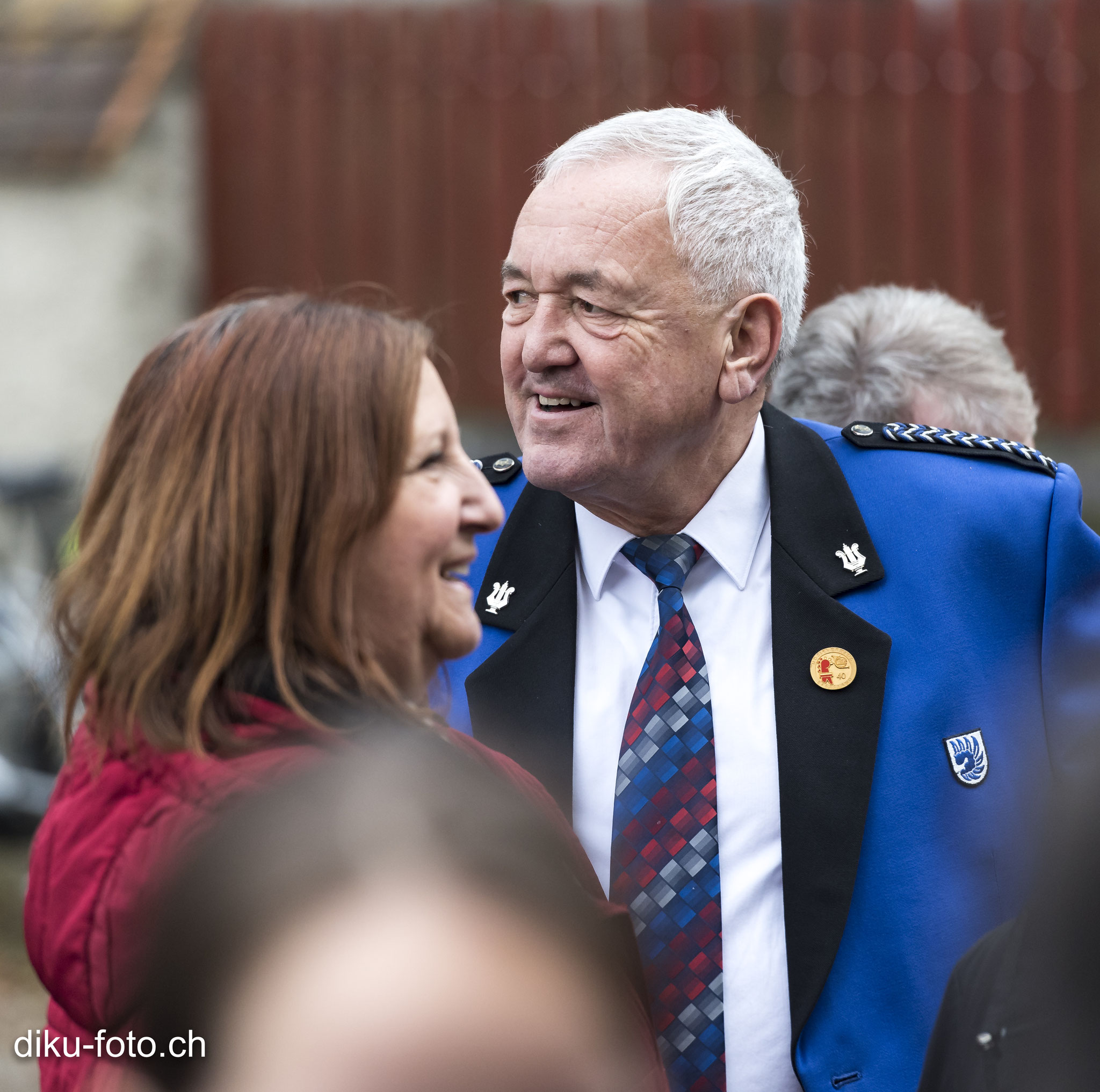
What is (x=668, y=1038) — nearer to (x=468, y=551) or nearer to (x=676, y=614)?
(x=676, y=614)

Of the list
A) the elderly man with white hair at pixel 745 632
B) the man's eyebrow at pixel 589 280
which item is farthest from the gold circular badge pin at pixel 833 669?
the man's eyebrow at pixel 589 280

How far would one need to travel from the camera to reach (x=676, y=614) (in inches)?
80.8

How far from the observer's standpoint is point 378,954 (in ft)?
3.22

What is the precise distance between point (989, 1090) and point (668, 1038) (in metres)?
0.72

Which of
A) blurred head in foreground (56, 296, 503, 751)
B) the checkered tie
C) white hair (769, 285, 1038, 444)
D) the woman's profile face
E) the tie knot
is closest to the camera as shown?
blurred head in foreground (56, 296, 503, 751)

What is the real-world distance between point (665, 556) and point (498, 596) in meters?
0.28

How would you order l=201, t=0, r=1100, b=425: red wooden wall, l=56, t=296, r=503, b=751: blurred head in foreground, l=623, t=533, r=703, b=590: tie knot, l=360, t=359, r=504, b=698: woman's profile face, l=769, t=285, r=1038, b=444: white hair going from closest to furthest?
l=56, t=296, r=503, b=751: blurred head in foreground
l=360, t=359, r=504, b=698: woman's profile face
l=623, t=533, r=703, b=590: tie knot
l=769, t=285, r=1038, b=444: white hair
l=201, t=0, r=1100, b=425: red wooden wall

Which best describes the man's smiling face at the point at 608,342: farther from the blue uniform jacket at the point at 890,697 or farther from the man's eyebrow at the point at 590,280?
the blue uniform jacket at the point at 890,697

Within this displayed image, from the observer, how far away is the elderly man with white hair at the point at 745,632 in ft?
6.22

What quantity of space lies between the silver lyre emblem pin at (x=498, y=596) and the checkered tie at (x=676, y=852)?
267 millimetres

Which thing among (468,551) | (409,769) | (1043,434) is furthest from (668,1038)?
(1043,434)

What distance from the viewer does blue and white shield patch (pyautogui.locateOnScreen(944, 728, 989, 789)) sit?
77.4 inches

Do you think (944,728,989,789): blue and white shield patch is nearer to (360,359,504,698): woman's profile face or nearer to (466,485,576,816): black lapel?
(466,485,576,816): black lapel

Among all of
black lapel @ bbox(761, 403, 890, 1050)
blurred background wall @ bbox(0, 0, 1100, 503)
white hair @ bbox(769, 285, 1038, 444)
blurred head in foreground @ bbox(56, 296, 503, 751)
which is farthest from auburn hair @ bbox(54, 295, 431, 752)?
blurred background wall @ bbox(0, 0, 1100, 503)
